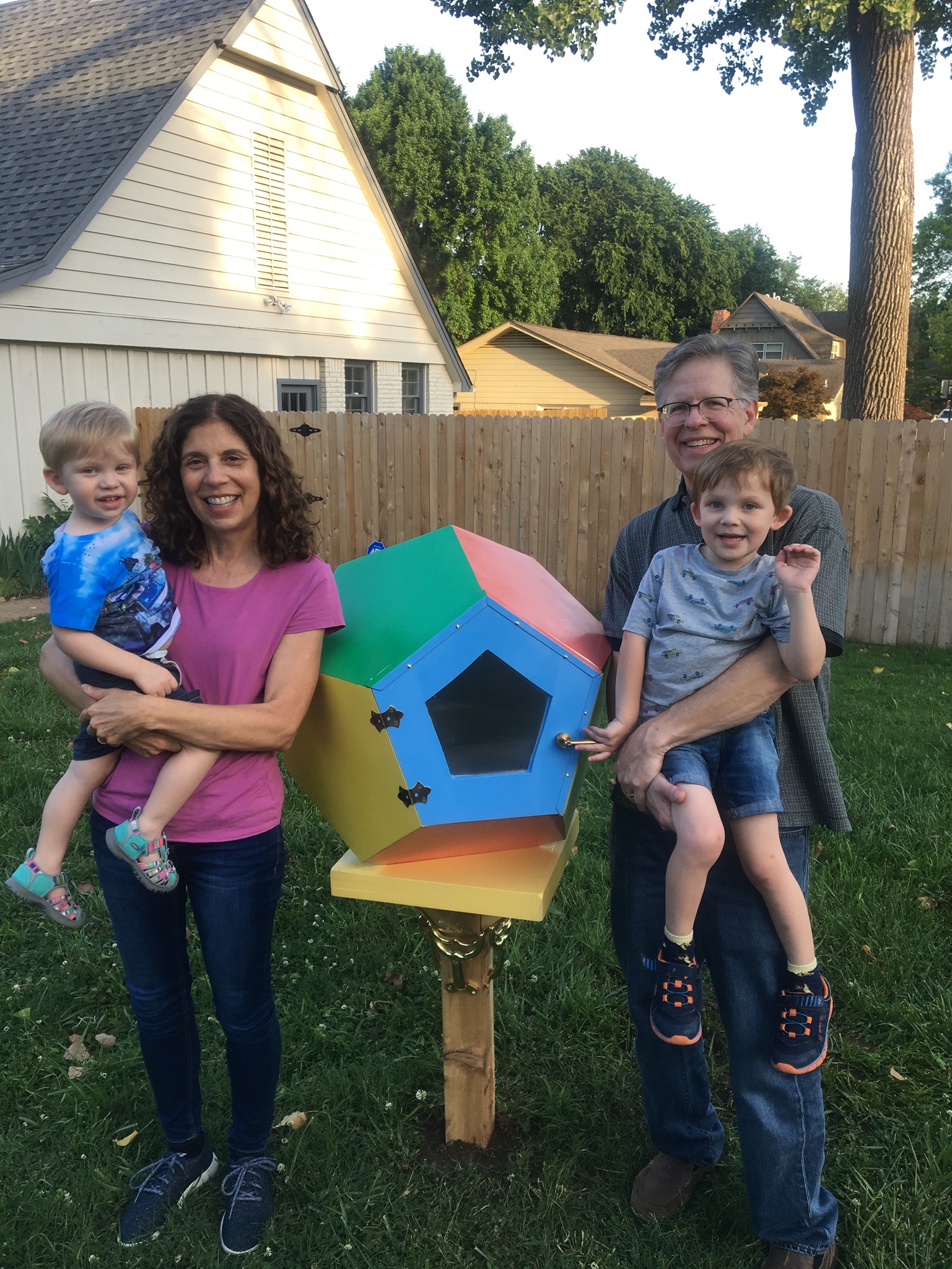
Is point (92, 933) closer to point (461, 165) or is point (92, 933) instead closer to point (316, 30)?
point (316, 30)

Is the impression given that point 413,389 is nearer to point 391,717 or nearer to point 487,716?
point 487,716

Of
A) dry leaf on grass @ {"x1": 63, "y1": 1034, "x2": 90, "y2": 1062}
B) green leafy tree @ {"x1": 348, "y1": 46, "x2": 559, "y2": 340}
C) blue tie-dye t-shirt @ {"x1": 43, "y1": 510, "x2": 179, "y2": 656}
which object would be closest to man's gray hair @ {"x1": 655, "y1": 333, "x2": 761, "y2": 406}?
blue tie-dye t-shirt @ {"x1": 43, "y1": 510, "x2": 179, "y2": 656}

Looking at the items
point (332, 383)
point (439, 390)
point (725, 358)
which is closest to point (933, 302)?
point (439, 390)

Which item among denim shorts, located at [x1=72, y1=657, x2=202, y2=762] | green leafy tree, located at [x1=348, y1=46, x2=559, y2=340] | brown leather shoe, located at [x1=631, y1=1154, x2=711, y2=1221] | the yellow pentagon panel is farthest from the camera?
green leafy tree, located at [x1=348, y1=46, x2=559, y2=340]

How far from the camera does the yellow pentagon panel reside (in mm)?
1928

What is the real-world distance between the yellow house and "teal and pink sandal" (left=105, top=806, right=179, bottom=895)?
29.5m

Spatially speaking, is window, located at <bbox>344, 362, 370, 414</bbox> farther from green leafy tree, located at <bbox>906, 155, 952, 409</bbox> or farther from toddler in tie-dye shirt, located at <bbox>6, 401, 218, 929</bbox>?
green leafy tree, located at <bbox>906, 155, 952, 409</bbox>

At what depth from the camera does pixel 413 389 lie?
1616cm

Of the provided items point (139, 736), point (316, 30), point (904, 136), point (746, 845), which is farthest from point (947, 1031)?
point (316, 30)

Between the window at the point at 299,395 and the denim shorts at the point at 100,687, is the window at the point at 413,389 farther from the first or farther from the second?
the denim shorts at the point at 100,687

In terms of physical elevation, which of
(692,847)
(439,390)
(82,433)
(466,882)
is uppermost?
(439,390)

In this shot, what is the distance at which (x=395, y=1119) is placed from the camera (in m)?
2.69

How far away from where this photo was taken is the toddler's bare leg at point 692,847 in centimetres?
182

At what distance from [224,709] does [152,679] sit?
0.16m
